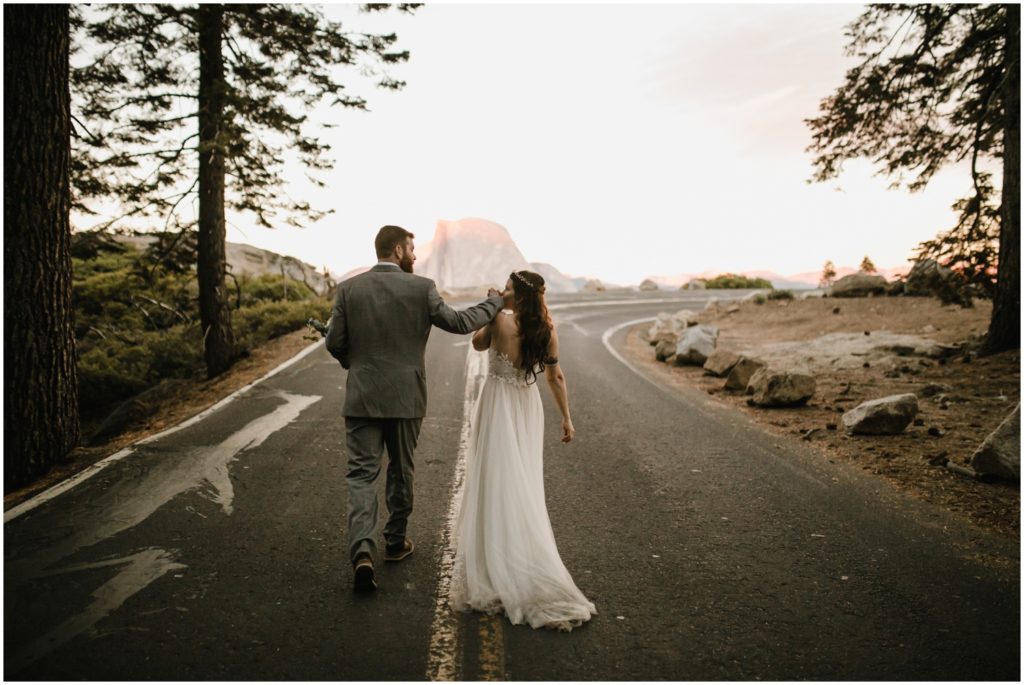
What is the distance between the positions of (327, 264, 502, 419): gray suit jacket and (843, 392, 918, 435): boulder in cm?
627

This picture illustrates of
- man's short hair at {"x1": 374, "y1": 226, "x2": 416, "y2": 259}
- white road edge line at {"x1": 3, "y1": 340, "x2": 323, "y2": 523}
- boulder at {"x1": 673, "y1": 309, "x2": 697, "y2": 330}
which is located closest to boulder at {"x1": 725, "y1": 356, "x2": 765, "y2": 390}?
boulder at {"x1": 673, "y1": 309, "x2": 697, "y2": 330}

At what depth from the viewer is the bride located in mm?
3807

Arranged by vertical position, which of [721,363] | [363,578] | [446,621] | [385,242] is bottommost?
[446,621]

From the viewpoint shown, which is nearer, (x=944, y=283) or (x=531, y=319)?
(x=531, y=319)

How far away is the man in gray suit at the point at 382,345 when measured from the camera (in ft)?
14.4

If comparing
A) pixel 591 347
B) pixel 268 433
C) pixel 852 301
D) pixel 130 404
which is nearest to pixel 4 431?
pixel 268 433

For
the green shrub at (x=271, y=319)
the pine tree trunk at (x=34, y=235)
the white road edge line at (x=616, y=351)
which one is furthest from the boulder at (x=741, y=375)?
the green shrub at (x=271, y=319)

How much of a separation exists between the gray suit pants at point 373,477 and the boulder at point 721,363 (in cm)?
1013

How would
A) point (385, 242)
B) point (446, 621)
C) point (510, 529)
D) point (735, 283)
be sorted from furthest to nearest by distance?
1. point (735, 283)
2. point (385, 242)
3. point (510, 529)
4. point (446, 621)

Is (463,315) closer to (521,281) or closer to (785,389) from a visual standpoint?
(521,281)

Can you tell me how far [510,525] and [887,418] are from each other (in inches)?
255

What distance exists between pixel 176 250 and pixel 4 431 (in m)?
7.77

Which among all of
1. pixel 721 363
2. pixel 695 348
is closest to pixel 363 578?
pixel 721 363

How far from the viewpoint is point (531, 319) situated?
4.29m
